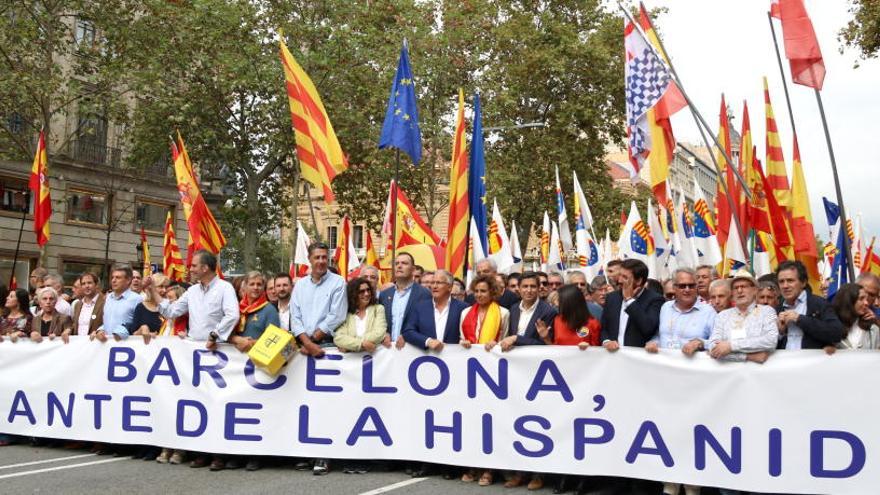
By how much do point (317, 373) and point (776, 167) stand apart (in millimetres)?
6195

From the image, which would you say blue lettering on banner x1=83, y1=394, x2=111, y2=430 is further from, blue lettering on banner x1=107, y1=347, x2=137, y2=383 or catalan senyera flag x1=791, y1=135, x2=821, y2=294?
catalan senyera flag x1=791, y1=135, x2=821, y2=294

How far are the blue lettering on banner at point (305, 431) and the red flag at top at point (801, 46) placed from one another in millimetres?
5299

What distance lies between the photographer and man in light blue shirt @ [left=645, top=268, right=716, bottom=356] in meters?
7.08

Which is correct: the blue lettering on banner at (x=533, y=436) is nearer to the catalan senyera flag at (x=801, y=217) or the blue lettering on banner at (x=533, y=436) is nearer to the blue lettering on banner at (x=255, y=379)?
the blue lettering on banner at (x=255, y=379)

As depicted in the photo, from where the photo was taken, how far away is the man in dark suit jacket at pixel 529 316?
299 inches

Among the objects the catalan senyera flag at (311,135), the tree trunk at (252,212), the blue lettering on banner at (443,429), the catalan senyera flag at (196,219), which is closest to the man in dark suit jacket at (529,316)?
the blue lettering on banner at (443,429)

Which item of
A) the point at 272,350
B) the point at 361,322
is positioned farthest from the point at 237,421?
the point at 361,322

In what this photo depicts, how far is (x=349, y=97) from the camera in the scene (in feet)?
94.7

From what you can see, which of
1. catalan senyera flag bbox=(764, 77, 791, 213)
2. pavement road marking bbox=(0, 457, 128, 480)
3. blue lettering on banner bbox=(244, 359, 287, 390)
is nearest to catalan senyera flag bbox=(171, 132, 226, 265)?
pavement road marking bbox=(0, 457, 128, 480)

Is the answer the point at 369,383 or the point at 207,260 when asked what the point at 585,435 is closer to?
the point at 369,383

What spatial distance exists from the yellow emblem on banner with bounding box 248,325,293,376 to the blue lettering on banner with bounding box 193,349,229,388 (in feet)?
1.36

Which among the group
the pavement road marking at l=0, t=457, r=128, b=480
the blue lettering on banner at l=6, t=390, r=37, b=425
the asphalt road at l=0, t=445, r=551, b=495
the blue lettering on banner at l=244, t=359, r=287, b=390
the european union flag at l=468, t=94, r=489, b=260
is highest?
the european union flag at l=468, t=94, r=489, b=260

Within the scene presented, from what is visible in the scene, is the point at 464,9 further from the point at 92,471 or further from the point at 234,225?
the point at 92,471

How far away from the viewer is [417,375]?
25.9 ft
